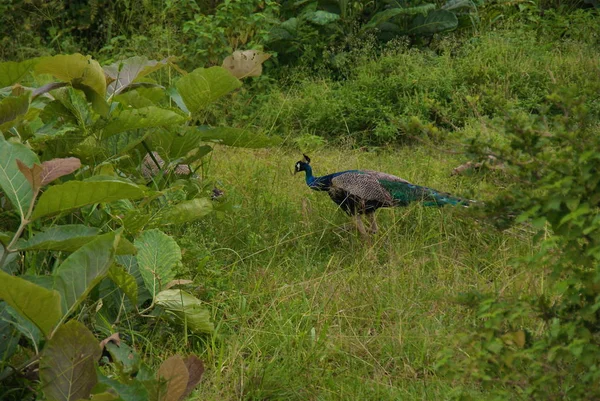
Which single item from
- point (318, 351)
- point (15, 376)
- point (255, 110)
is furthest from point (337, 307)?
point (255, 110)

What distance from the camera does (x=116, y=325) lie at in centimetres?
309

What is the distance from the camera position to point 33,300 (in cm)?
215

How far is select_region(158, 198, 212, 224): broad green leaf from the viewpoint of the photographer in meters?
3.39

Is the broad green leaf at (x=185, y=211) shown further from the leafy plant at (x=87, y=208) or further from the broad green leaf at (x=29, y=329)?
the broad green leaf at (x=29, y=329)

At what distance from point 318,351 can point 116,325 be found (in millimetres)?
704

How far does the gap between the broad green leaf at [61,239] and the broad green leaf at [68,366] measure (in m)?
0.37

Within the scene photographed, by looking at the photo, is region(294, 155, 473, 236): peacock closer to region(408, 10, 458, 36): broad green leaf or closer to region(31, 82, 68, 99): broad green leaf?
region(31, 82, 68, 99): broad green leaf

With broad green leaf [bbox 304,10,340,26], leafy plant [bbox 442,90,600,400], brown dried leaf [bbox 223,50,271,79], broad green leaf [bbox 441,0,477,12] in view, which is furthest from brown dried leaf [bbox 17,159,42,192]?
broad green leaf [bbox 441,0,477,12]

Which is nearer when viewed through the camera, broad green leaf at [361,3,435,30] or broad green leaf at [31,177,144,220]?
broad green leaf at [31,177,144,220]

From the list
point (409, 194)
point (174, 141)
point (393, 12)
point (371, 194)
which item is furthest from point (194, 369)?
point (393, 12)

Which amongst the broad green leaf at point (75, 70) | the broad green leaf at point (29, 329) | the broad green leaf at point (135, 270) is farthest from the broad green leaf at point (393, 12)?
the broad green leaf at point (29, 329)

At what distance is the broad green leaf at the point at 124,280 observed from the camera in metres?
2.84

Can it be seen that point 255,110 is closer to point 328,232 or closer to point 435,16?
point 435,16

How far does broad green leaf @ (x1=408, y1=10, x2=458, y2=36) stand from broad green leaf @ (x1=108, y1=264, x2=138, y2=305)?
5.37 m
